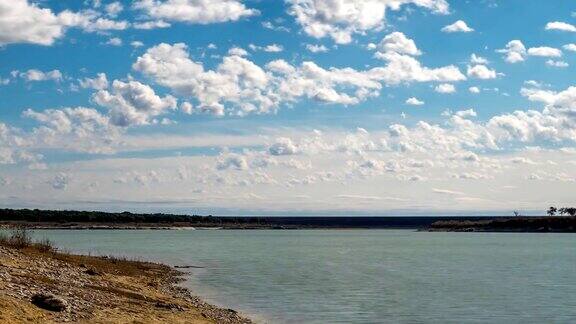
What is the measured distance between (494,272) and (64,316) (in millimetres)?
56308

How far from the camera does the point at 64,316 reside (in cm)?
2750

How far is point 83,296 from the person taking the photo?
111ft

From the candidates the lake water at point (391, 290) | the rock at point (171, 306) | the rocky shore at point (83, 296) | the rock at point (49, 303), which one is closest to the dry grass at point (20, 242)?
the rocky shore at point (83, 296)

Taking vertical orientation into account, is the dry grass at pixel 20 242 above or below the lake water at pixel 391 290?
above

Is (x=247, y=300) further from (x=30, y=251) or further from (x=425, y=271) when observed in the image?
(x=425, y=271)

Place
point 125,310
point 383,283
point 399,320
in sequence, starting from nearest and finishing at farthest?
1. point 125,310
2. point 399,320
3. point 383,283

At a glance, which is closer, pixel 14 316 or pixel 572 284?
pixel 14 316

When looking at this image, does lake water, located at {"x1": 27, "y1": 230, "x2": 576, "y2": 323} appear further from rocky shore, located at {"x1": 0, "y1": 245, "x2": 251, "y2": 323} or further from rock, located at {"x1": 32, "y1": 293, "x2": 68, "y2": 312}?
rock, located at {"x1": 32, "y1": 293, "x2": 68, "y2": 312}

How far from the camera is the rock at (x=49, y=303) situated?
28.0 metres

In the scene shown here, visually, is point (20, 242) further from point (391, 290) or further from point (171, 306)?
point (391, 290)

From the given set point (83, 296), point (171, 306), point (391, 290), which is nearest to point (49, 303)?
point (83, 296)

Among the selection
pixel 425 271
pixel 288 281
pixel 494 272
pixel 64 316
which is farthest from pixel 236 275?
pixel 64 316

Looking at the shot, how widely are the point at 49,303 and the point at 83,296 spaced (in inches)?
233

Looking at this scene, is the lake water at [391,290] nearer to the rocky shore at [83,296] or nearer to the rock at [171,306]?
the rocky shore at [83,296]
